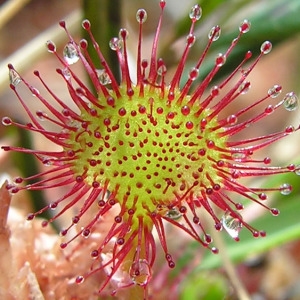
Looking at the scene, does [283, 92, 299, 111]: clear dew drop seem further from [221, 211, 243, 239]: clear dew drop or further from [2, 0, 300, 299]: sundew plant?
[221, 211, 243, 239]: clear dew drop

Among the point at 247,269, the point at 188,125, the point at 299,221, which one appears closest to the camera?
the point at 188,125

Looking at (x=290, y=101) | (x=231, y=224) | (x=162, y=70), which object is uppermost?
(x=162, y=70)

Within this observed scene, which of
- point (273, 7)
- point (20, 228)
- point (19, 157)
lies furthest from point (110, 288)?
point (273, 7)

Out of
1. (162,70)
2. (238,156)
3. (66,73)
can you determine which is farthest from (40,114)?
(238,156)

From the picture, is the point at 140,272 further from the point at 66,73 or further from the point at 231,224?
the point at 66,73

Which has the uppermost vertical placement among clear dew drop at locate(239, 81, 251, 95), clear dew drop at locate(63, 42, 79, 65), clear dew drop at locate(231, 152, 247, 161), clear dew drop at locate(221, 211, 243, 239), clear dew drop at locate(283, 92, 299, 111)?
clear dew drop at locate(63, 42, 79, 65)

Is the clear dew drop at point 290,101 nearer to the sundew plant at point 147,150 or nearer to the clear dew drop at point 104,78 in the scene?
the sundew plant at point 147,150

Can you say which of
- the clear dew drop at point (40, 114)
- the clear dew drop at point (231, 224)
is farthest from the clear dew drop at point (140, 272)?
the clear dew drop at point (40, 114)

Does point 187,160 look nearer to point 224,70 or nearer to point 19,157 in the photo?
point 224,70

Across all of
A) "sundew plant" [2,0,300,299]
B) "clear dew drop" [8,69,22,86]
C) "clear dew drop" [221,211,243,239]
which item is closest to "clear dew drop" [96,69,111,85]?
"sundew plant" [2,0,300,299]
